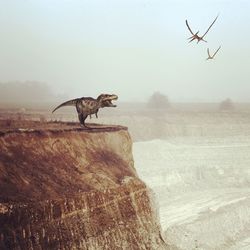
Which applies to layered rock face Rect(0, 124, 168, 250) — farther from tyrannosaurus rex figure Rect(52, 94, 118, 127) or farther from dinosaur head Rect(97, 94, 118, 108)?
dinosaur head Rect(97, 94, 118, 108)

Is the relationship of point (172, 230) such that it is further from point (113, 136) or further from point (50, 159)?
point (50, 159)

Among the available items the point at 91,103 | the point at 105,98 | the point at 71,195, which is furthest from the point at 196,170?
the point at 71,195

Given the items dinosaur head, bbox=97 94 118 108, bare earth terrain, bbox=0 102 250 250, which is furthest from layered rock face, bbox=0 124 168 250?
dinosaur head, bbox=97 94 118 108

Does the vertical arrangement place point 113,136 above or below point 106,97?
below

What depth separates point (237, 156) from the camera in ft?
170

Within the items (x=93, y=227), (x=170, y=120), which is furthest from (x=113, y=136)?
(x=170, y=120)

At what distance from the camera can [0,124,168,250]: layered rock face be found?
57.0 feet

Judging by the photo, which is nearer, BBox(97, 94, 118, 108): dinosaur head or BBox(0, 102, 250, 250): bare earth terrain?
BBox(97, 94, 118, 108): dinosaur head

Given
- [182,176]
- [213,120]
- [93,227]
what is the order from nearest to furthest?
1. [93,227]
2. [182,176]
3. [213,120]

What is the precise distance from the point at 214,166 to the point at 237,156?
13.0 ft

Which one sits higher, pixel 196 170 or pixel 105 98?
pixel 105 98

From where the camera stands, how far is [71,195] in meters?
18.9

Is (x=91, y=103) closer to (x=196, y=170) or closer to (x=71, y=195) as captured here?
(x=71, y=195)

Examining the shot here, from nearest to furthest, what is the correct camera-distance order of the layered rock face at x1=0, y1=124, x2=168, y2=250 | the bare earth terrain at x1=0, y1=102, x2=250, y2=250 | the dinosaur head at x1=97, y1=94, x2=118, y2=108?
the layered rock face at x1=0, y1=124, x2=168, y2=250
the dinosaur head at x1=97, y1=94, x2=118, y2=108
the bare earth terrain at x1=0, y1=102, x2=250, y2=250
